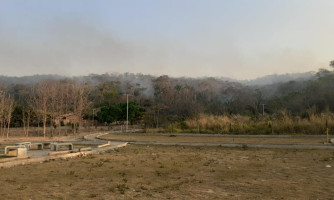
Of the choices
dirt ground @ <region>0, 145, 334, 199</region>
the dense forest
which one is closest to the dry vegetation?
the dense forest

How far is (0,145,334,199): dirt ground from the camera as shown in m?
6.13

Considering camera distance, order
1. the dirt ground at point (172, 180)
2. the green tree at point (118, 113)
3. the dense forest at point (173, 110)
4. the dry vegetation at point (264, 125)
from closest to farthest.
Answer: the dirt ground at point (172, 180) → the dry vegetation at point (264, 125) → the dense forest at point (173, 110) → the green tree at point (118, 113)

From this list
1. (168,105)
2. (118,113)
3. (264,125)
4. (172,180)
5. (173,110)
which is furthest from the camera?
(168,105)

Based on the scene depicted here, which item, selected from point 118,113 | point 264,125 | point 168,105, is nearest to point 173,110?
point 168,105

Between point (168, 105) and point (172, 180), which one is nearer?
point (172, 180)

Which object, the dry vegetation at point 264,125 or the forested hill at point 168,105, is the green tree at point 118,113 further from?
the dry vegetation at point 264,125

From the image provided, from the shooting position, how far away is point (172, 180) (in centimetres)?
777

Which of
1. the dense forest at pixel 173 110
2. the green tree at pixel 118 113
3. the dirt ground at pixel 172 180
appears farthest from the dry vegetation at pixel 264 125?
the dirt ground at pixel 172 180

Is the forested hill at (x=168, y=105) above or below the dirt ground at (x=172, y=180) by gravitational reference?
above

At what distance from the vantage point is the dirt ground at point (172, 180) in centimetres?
613

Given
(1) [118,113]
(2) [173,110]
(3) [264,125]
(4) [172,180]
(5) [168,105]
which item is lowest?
(4) [172,180]

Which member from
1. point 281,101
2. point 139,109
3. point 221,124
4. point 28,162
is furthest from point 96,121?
point 28,162

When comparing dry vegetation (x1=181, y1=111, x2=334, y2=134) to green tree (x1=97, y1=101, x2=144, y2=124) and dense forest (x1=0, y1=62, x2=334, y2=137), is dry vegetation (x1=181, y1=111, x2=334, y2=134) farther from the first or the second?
green tree (x1=97, y1=101, x2=144, y2=124)

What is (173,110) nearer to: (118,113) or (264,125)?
(118,113)
